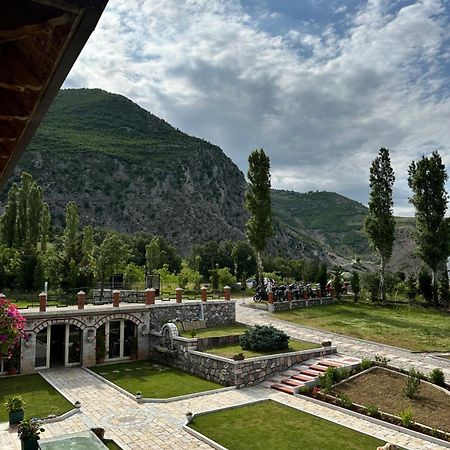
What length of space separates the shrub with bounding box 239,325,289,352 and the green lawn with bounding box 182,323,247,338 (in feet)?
8.32

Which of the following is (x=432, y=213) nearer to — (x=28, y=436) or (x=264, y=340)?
(x=264, y=340)

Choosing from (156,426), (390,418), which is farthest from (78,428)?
(390,418)

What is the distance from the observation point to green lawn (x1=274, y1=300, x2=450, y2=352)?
2152cm

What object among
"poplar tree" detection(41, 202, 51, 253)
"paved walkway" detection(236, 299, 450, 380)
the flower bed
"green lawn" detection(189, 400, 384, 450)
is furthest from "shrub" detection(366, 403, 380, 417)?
"poplar tree" detection(41, 202, 51, 253)

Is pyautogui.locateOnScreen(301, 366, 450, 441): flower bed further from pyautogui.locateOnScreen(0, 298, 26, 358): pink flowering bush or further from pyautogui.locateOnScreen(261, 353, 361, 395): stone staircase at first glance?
pyautogui.locateOnScreen(0, 298, 26, 358): pink flowering bush

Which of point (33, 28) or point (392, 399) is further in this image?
point (392, 399)

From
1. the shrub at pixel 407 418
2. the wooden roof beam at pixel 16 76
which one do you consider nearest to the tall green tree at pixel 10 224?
the shrub at pixel 407 418

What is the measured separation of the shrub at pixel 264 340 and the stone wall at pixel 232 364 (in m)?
0.80

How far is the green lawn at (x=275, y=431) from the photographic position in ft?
40.1

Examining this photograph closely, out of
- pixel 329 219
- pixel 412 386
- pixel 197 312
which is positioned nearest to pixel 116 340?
pixel 197 312

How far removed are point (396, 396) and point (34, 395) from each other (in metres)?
13.9

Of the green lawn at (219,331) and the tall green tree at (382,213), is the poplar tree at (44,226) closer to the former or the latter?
the green lawn at (219,331)

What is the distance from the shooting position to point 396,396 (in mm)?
15203

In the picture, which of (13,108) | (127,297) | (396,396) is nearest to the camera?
(13,108)
